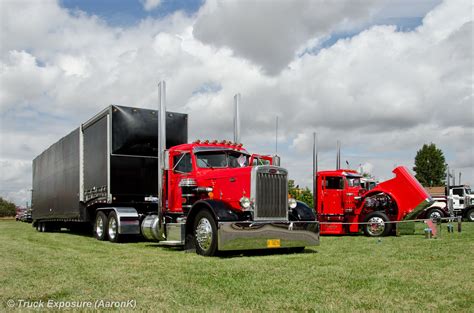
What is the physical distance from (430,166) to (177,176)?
5569cm

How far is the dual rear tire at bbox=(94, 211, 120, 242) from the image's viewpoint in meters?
14.3

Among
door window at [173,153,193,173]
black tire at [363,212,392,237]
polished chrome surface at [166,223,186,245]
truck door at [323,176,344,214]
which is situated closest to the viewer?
polished chrome surface at [166,223,186,245]

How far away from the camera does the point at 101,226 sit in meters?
15.3

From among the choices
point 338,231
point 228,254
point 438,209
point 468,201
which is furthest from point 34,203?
point 468,201

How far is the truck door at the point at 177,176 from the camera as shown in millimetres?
11859

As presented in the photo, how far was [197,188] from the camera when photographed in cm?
1125

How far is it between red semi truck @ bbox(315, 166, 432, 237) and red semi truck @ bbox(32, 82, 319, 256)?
5.12 metres

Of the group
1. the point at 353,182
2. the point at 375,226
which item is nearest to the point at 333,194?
the point at 353,182

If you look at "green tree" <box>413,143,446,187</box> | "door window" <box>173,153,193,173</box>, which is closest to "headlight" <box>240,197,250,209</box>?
"door window" <box>173,153,193,173</box>

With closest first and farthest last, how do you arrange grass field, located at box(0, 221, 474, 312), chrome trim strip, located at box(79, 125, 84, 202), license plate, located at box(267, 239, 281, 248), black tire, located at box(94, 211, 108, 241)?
grass field, located at box(0, 221, 474, 312), license plate, located at box(267, 239, 281, 248), black tire, located at box(94, 211, 108, 241), chrome trim strip, located at box(79, 125, 84, 202)

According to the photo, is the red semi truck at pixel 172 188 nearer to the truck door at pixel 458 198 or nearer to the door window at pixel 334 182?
the door window at pixel 334 182

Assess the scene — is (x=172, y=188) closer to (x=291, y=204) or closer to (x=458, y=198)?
(x=291, y=204)

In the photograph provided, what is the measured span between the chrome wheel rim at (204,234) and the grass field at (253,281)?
473 millimetres

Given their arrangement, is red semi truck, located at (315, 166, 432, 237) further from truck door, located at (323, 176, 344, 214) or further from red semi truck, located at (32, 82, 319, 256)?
red semi truck, located at (32, 82, 319, 256)
